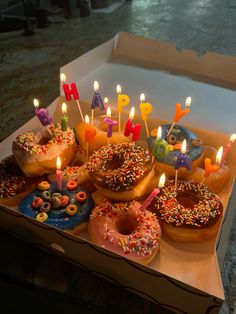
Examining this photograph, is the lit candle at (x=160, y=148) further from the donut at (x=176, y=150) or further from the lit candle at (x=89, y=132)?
the lit candle at (x=89, y=132)

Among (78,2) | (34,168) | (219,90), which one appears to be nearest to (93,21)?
(78,2)

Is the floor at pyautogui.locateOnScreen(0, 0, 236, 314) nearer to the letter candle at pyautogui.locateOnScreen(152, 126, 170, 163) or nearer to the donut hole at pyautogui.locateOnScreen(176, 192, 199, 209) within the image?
the donut hole at pyautogui.locateOnScreen(176, 192, 199, 209)

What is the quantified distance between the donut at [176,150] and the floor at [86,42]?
0.30m

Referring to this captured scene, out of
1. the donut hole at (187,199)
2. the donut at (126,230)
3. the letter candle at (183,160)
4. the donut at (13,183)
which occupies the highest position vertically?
the letter candle at (183,160)

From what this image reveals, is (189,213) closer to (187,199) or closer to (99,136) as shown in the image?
(187,199)

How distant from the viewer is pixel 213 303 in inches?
31.9

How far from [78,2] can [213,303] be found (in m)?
2.68

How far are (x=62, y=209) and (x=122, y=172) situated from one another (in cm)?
23

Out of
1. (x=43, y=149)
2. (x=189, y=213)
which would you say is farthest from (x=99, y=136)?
(x=189, y=213)

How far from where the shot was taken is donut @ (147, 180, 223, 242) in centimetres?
106

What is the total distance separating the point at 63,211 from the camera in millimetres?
1081

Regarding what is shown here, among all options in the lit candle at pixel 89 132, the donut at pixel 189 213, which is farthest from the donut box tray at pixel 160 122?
the lit candle at pixel 89 132

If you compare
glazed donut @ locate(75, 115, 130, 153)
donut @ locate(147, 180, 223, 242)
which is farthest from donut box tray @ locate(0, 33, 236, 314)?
glazed donut @ locate(75, 115, 130, 153)

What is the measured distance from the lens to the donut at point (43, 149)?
1173 mm
